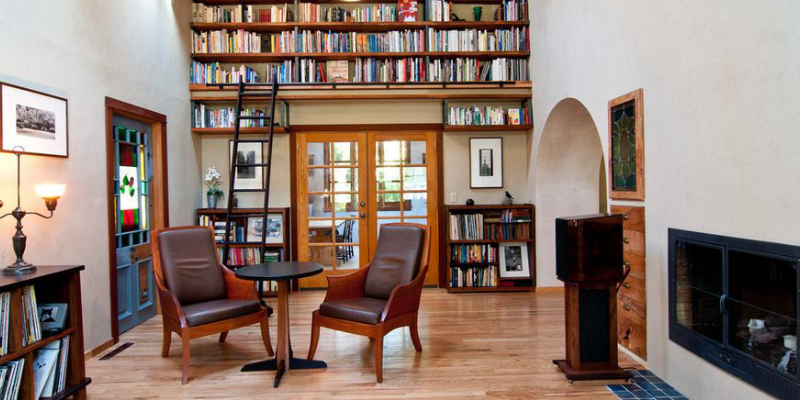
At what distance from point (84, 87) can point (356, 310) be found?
2857mm

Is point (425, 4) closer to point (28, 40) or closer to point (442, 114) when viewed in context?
point (442, 114)

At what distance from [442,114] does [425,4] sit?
1.39 m

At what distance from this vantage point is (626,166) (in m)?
3.56

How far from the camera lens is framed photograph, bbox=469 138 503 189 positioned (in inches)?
240

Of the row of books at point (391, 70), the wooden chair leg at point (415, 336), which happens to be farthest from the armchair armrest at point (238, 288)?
the row of books at point (391, 70)

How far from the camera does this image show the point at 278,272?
3.27 metres

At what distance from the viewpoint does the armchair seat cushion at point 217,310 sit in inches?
131

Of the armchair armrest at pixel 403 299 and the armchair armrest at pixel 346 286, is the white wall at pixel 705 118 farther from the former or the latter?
the armchair armrest at pixel 346 286

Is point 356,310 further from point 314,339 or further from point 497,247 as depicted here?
point 497,247

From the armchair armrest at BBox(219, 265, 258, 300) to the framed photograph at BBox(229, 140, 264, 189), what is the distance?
225cm

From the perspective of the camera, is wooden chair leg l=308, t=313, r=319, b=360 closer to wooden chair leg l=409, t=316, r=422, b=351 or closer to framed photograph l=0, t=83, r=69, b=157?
wooden chair leg l=409, t=316, r=422, b=351

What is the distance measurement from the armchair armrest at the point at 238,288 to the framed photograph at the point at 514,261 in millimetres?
3245

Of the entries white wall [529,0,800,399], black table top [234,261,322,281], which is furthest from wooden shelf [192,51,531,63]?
black table top [234,261,322,281]

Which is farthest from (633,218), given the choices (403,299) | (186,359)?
(186,359)
